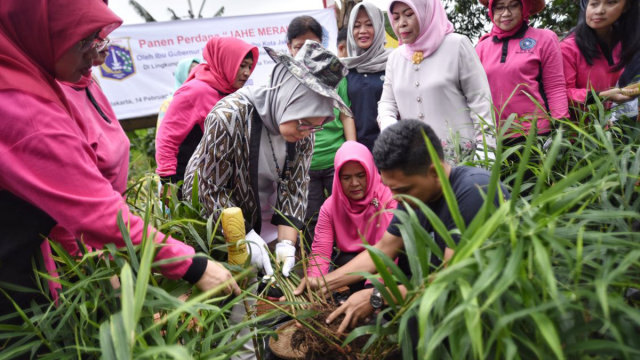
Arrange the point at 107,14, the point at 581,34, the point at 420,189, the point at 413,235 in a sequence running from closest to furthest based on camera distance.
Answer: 1. the point at 413,235
2. the point at 107,14
3. the point at 420,189
4. the point at 581,34

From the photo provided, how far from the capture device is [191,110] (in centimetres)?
264

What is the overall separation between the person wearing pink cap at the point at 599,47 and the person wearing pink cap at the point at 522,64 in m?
0.13

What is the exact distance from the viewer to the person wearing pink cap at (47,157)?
96 centimetres

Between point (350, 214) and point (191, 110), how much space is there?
114cm

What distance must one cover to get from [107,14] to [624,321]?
4.38ft

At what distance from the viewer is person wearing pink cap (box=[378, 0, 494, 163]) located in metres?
2.25

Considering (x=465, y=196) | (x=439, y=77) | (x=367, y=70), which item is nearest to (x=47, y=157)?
(x=465, y=196)

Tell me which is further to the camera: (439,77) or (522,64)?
(522,64)

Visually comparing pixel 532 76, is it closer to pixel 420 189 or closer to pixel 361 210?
pixel 361 210

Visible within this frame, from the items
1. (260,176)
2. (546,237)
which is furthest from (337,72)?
(546,237)

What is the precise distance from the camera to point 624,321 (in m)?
0.77

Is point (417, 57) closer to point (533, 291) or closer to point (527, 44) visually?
point (527, 44)

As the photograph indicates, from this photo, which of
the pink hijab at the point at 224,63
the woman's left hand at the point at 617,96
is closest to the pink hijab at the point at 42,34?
the pink hijab at the point at 224,63

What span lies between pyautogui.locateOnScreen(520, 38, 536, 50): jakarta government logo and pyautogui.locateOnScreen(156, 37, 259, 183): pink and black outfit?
1.60 m
